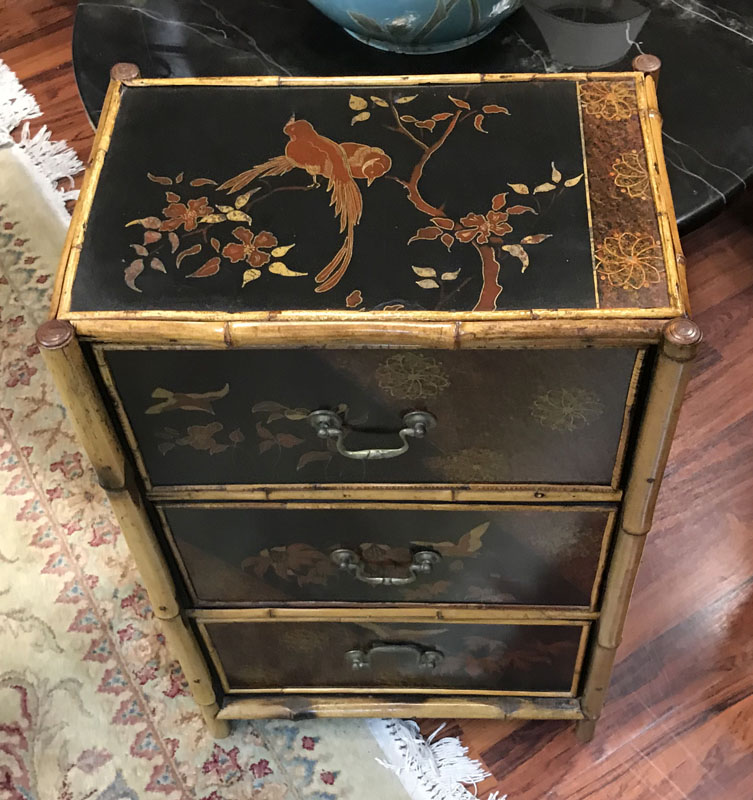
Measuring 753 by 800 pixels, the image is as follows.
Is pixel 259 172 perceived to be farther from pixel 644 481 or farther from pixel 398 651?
pixel 398 651

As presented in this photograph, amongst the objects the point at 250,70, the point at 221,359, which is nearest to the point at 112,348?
the point at 221,359

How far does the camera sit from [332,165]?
667mm

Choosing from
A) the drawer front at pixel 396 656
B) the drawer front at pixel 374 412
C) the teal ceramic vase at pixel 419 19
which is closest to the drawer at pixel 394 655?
the drawer front at pixel 396 656

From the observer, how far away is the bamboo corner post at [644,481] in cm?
57

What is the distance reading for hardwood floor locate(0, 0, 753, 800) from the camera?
1.02 metres

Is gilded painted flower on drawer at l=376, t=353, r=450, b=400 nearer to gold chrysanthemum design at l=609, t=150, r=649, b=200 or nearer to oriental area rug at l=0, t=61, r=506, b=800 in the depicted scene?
gold chrysanthemum design at l=609, t=150, r=649, b=200

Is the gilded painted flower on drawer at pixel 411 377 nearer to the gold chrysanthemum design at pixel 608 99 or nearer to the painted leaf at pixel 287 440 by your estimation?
the painted leaf at pixel 287 440

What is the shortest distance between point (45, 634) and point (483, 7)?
86 centimetres

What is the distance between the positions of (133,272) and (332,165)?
16 centimetres

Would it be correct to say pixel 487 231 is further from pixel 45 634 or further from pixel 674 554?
pixel 45 634

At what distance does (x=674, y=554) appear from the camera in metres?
1.17

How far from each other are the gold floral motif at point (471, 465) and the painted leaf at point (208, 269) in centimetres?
21

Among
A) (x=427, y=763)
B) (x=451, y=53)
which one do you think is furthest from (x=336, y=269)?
(x=427, y=763)

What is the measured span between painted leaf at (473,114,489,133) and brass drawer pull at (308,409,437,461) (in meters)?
0.22
